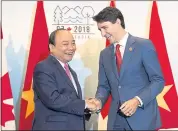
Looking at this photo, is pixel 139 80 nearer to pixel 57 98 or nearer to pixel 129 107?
pixel 129 107

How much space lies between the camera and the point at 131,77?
203cm

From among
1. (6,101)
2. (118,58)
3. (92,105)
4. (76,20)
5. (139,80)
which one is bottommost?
(6,101)

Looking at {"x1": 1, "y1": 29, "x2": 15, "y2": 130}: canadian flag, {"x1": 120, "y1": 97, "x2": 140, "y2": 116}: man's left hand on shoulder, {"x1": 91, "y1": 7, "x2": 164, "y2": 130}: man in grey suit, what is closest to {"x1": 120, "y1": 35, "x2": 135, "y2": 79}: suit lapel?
{"x1": 91, "y1": 7, "x2": 164, "y2": 130}: man in grey suit

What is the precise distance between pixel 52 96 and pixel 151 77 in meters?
0.59

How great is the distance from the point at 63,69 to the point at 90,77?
40.1 inches

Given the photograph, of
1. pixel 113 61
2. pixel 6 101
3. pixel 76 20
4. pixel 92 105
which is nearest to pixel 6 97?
pixel 6 101

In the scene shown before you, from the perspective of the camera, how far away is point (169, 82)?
10.4 feet

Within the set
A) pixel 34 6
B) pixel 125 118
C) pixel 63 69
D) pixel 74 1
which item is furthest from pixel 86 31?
pixel 125 118

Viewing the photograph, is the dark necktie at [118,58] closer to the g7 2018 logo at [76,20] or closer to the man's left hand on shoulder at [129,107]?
the man's left hand on shoulder at [129,107]

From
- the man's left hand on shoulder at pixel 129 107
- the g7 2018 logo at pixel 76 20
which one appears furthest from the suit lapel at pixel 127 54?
the g7 2018 logo at pixel 76 20

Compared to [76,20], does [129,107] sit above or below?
below

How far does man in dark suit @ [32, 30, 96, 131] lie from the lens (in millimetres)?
2061

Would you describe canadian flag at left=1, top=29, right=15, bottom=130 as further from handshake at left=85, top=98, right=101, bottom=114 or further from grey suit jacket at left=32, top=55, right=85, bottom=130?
handshake at left=85, top=98, right=101, bottom=114

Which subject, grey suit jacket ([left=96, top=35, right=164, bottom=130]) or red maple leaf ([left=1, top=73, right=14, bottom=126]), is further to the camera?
red maple leaf ([left=1, top=73, right=14, bottom=126])
